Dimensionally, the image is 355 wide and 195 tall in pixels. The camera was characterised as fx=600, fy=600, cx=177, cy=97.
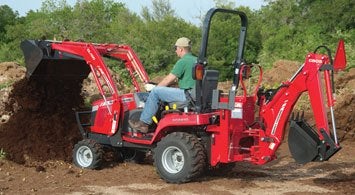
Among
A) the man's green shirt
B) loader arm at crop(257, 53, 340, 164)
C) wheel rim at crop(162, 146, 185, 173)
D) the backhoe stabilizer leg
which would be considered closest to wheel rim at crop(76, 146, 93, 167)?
wheel rim at crop(162, 146, 185, 173)

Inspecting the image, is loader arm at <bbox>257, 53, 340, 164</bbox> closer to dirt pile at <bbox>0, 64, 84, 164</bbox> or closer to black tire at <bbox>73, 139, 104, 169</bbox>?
black tire at <bbox>73, 139, 104, 169</bbox>

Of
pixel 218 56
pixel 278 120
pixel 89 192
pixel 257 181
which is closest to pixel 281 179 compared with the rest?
pixel 257 181

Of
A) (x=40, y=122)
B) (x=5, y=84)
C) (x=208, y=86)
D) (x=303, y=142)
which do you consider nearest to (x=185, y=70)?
(x=208, y=86)

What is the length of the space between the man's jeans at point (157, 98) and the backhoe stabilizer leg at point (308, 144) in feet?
5.49

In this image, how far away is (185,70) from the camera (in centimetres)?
873

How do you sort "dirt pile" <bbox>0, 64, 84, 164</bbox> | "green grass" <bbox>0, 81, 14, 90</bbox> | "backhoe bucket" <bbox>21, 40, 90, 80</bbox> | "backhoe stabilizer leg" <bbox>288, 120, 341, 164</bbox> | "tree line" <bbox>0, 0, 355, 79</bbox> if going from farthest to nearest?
"tree line" <bbox>0, 0, 355, 79</bbox>, "green grass" <bbox>0, 81, 14, 90</bbox>, "dirt pile" <bbox>0, 64, 84, 164</bbox>, "backhoe bucket" <bbox>21, 40, 90, 80</bbox>, "backhoe stabilizer leg" <bbox>288, 120, 341, 164</bbox>

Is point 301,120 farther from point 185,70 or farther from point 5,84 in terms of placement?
point 5,84

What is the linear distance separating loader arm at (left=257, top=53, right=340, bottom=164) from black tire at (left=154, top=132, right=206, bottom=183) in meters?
0.88

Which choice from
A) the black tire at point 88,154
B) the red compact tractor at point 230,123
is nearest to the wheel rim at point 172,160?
the red compact tractor at point 230,123

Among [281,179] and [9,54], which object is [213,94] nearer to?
[281,179]

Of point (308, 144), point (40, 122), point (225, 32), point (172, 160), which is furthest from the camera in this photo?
point (225, 32)

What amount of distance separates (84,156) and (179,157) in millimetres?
1979

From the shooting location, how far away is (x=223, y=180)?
874 centimetres

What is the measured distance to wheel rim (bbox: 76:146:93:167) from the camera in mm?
9719
